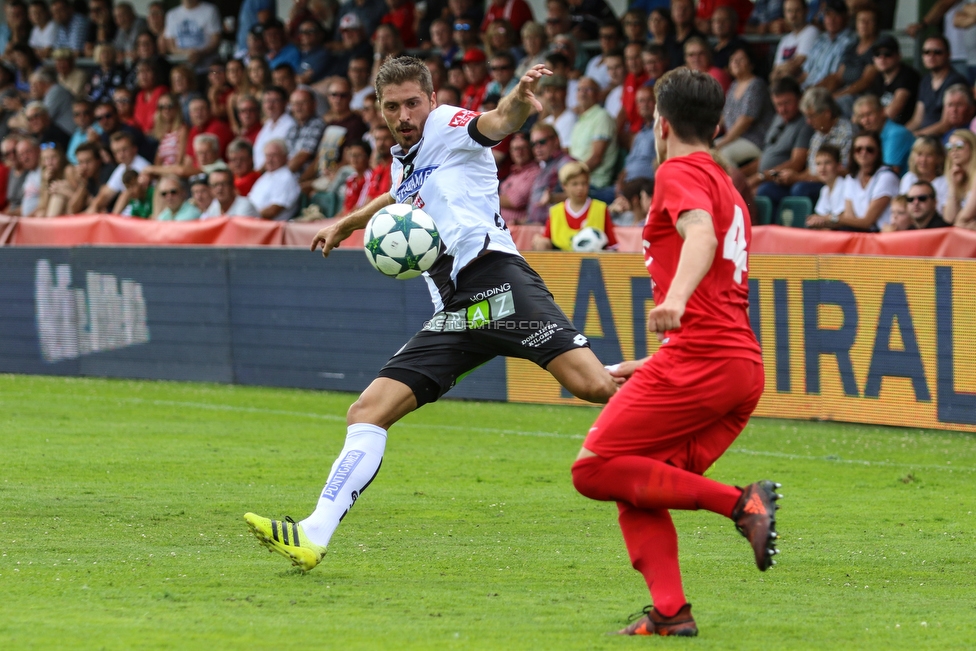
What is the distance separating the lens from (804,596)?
5496mm

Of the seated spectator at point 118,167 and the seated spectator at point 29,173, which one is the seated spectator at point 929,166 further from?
the seated spectator at point 29,173

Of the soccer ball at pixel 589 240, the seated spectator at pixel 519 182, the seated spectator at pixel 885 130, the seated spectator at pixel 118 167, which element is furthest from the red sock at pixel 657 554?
the seated spectator at pixel 118 167

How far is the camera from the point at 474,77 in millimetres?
16625

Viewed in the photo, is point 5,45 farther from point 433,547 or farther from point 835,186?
point 433,547

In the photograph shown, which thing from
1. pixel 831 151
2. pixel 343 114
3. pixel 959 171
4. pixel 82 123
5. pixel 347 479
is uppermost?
pixel 343 114

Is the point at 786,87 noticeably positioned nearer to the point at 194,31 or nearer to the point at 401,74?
the point at 401,74

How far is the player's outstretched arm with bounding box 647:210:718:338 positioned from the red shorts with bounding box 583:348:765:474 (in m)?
0.31

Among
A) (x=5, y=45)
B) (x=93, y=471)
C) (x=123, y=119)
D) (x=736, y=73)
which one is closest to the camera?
(x=93, y=471)

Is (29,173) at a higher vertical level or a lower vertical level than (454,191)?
lower

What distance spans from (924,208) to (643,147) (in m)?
3.83

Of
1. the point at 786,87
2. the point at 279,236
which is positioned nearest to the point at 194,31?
the point at 279,236

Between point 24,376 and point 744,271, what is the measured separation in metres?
11.9

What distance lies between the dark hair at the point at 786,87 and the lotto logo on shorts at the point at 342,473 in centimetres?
905

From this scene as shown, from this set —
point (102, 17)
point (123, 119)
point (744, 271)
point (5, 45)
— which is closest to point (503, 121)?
point (744, 271)
